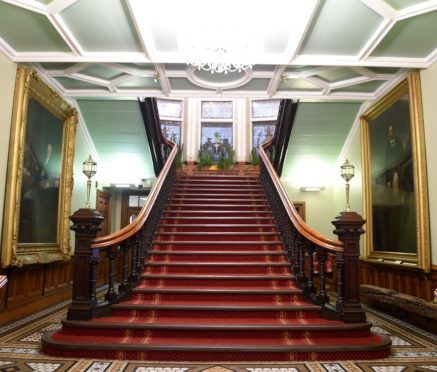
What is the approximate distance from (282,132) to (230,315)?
204 inches

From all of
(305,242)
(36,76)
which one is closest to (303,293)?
(305,242)

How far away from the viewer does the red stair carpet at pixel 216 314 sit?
3.47m

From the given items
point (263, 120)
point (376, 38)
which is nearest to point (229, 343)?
point (376, 38)

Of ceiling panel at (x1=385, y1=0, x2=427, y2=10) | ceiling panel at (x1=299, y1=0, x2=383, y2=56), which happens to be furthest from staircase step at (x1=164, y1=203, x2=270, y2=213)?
ceiling panel at (x1=385, y1=0, x2=427, y2=10)

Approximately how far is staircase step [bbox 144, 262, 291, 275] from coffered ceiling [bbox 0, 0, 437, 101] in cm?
261

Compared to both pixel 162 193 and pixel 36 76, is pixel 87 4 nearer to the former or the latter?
pixel 36 76

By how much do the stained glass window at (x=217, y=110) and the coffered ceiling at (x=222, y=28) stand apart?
5.23 m

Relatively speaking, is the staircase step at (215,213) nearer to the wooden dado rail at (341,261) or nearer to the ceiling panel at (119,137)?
the wooden dado rail at (341,261)

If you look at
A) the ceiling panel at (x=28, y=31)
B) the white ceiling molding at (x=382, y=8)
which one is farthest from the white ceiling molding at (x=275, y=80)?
the ceiling panel at (x=28, y=31)

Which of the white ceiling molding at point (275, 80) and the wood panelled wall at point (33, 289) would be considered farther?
the white ceiling molding at point (275, 80)

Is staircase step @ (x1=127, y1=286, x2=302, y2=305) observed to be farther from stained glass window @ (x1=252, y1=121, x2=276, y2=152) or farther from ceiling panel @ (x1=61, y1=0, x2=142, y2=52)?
stained glass window @ (x1=252, y1=121, x2=276, y2=152)

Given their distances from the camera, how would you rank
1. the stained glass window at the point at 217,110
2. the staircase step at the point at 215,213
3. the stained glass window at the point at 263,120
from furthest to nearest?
the stained glass window at the point at 217,110 → the stained glass window at the point at 263,120 → the staircase step at the point at 215,213

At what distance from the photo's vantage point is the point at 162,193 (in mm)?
6809

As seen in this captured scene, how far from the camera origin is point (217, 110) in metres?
11.6
